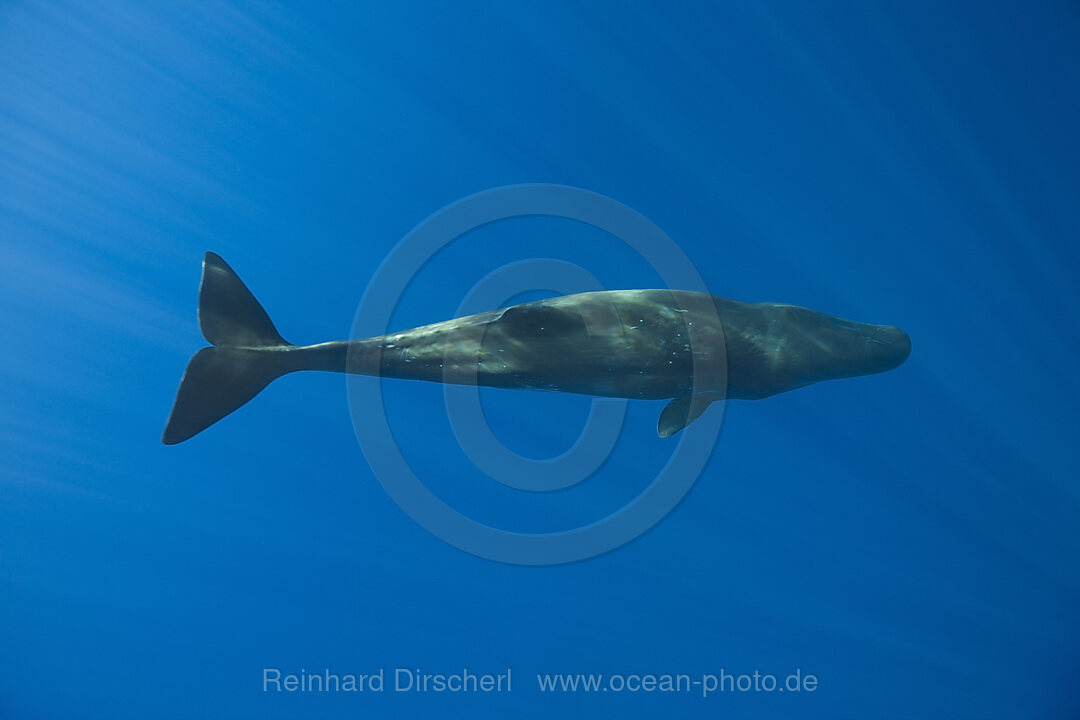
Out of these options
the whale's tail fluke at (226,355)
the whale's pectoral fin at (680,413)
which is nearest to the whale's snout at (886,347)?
the whale's pectoral fin at (680,413)

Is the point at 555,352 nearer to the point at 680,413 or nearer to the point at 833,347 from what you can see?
the point at 680,413

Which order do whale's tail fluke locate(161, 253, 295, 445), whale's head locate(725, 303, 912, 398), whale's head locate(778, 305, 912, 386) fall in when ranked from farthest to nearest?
1. whale's head locate(778, 305, 912, 386)
2. whale's head locate(725, 303, 912, 398)
3. whale's tail fluke locate(161, 253, 295, 445)

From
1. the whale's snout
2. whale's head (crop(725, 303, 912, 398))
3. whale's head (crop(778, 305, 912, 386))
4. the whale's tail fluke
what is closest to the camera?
the whale's tail fluke

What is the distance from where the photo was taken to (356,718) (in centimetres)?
1354

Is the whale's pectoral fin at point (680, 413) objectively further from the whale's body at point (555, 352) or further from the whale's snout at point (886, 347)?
the whale's snout at point (886, 347)

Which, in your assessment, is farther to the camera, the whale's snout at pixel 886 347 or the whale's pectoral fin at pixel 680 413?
the whale's snout at pixel 886 347

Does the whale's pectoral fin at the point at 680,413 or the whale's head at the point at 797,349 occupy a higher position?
the whale's head at the point at 797,349

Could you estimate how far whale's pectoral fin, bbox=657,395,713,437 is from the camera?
7695mm

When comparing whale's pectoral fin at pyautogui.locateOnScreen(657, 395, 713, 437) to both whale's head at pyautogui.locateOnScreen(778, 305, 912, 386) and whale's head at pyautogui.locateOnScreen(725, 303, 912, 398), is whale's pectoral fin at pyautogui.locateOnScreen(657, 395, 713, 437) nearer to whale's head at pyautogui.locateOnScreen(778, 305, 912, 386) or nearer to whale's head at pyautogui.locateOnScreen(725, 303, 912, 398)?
whale's head at pyautogui.locateOnScreen(725, 303, 912, 398)

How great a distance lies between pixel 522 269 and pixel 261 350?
5.89m

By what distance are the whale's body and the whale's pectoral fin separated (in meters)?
0.01

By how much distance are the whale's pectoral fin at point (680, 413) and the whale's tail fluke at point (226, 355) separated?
486 cm

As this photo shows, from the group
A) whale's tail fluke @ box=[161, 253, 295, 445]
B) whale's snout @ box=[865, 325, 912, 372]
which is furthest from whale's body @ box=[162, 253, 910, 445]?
whale's snout @ box=[865, 325, 912, 372]

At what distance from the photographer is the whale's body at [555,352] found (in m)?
7.13
